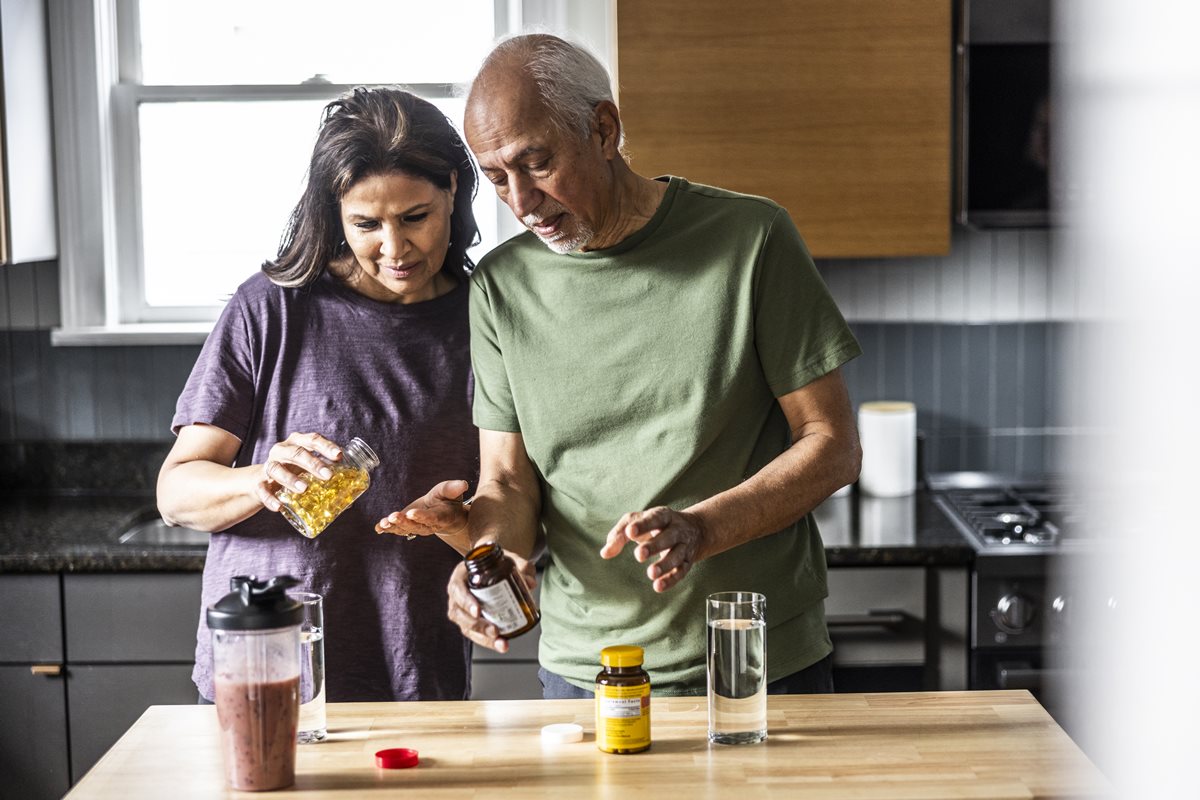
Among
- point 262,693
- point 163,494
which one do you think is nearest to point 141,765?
point 262,693

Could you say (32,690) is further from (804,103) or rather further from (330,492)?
(804,103)

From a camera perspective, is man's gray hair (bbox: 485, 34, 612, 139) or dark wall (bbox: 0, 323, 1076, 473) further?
dark wall (bbox: 0, 323, 1076, 473)

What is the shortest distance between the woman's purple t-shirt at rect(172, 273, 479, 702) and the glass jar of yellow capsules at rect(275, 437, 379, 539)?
176mm

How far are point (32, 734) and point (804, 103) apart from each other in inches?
77.8

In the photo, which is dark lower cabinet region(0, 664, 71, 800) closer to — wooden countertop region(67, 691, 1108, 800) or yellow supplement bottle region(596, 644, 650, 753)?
wooden countertop region(67, 691, 1108, 800)

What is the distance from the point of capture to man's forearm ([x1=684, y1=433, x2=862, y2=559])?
1.43 metres

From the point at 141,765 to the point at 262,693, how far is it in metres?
0.22

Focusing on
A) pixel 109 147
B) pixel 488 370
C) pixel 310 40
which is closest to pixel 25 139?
pixel 109 147

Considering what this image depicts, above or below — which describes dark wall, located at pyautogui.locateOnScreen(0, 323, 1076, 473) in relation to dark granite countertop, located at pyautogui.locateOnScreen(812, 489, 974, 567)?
above

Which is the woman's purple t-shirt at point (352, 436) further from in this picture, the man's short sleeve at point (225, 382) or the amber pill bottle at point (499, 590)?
the amber pill bottle at point (499, 590)

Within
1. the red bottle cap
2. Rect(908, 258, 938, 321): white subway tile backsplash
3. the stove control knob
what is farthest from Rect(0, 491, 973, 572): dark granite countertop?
the red bottle cap

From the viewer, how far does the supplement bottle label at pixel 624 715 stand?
1277 millimetres

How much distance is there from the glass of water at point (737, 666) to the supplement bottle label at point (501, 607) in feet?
0.66

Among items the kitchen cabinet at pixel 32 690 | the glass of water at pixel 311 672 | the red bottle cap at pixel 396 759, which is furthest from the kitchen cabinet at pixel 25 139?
the red bottle cap at pixel 396 759
